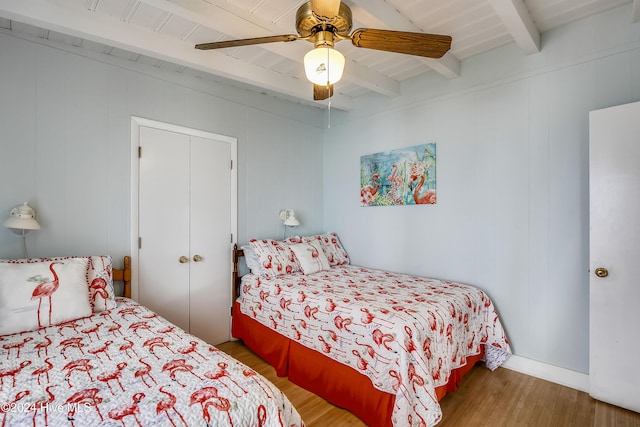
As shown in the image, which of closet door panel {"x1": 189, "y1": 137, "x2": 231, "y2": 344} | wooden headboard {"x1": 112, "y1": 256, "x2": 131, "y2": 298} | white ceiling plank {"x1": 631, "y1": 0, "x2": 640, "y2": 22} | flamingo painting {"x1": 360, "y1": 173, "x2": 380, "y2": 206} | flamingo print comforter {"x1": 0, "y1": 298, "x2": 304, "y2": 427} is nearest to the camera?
flamingo print comforter {"x1": 0, "y1": 298, "x2": 304, "y2": 427}

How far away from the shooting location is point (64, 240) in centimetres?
220

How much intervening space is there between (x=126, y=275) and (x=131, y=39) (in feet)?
5.72

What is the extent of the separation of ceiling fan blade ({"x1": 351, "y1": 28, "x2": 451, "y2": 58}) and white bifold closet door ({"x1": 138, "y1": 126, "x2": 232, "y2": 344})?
6.28 ft

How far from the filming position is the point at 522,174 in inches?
97.4

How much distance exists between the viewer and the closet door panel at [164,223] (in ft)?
8.39

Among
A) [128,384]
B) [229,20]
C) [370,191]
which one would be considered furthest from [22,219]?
[370,191]

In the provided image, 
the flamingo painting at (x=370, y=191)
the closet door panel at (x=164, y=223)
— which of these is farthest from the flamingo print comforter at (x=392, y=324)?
the flamingo painting at (x=370, y=191)

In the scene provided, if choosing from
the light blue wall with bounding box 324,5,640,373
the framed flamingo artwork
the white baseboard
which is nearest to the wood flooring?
the white baseboard

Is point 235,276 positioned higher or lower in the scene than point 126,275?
lower

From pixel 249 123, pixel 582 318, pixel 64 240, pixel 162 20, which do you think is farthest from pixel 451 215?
pixel 64 240

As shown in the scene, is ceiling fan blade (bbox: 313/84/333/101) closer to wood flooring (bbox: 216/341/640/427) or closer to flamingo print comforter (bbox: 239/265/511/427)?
flamingo print comforter (bbox: 239/265/511/427)

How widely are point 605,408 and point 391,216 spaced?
2139 mm

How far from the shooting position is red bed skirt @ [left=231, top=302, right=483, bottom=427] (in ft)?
5.98

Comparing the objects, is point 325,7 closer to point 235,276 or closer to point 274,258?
point 274,258
